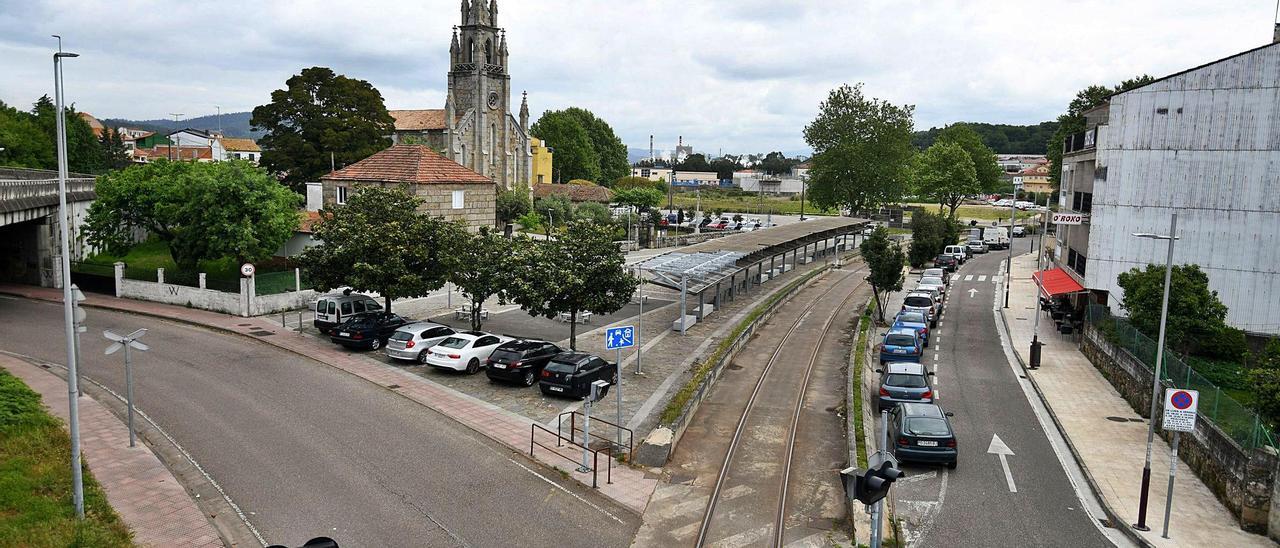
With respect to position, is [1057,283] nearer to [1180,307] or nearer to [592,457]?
[1180,307]

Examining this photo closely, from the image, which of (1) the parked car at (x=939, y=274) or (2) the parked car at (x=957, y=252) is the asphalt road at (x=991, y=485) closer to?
(1) the parked car at (x=939, y=274)

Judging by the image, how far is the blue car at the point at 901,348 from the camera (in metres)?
26.4

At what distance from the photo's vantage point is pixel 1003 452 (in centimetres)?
1839

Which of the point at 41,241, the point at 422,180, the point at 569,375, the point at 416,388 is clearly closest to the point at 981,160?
the point at 422,180

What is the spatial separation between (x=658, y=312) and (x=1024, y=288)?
24282 mm

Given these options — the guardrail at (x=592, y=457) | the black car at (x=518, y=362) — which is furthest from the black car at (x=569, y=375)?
the guardrail at (x=592, y=457)

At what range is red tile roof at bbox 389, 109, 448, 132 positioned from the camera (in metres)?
81.1

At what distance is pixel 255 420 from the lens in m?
18.2

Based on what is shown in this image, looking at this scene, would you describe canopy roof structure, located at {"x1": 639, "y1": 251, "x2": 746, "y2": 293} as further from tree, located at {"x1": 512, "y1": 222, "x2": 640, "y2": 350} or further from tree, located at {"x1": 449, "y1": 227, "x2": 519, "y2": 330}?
tree, located at {"x1": 449, "y1": 227, "x2": 519, "y2": 330}

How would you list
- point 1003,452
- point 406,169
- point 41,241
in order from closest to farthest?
point 1003,452 < point 41,241 < point 406,169

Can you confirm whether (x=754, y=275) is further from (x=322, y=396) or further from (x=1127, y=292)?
(x=322, y=396)

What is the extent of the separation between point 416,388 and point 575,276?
571 cm

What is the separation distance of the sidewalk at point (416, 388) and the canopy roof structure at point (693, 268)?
11.5m

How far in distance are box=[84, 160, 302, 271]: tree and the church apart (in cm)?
4275
